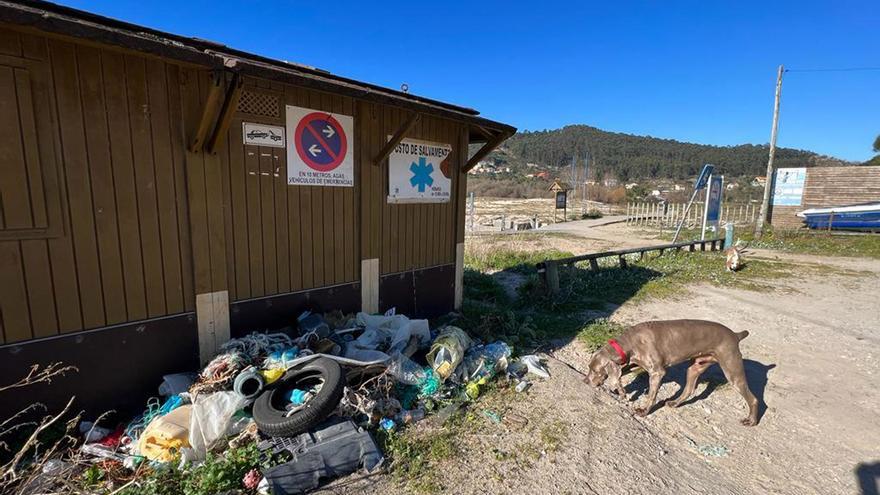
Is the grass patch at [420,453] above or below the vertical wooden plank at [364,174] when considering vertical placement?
below

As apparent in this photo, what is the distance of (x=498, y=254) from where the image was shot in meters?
13.6

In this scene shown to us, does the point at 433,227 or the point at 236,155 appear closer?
Result: the point at 236,155

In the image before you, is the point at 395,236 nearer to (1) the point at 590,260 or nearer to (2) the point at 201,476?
(2) the point at 201,476

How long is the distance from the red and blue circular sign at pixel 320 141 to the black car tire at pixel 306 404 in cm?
238

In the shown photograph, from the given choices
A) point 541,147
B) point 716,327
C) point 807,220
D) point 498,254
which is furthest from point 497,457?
point 541,147

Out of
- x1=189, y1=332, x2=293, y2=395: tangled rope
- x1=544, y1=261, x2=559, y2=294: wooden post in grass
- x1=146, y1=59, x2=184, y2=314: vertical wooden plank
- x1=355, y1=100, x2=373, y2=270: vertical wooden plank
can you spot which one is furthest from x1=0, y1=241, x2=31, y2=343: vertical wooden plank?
x1=544, y1=261, x2=559, y2=294: wooden post in grass

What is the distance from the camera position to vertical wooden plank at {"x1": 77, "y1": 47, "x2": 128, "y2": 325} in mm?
3287

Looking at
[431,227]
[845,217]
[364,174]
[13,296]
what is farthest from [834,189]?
[13,296]

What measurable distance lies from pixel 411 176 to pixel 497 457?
3983 millimetres

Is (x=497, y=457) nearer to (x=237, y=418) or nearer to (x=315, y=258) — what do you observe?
(x=237, y=418)

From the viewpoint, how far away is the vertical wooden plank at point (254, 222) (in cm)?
431

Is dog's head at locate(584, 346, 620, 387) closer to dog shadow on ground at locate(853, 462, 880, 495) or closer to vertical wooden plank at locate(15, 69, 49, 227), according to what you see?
dog shadow on ground at locate(853, 462, 880, 495)

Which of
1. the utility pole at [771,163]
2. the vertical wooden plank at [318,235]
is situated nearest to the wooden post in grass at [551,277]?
the vertical wooden plank at [318,235]

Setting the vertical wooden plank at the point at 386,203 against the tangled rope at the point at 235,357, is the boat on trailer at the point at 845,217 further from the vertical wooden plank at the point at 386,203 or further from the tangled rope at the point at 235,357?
the tangled rope at the point at 235,357
